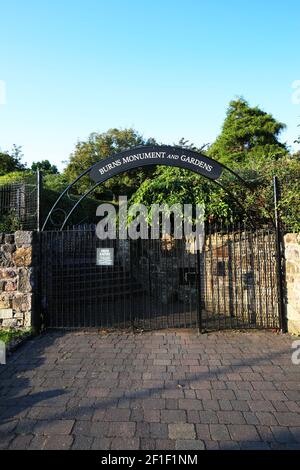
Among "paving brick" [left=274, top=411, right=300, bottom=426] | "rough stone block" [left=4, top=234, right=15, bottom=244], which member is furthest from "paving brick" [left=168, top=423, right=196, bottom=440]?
"rough stone block" [left=4, top=234, right=15, bottom=244]

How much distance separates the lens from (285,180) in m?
7.97

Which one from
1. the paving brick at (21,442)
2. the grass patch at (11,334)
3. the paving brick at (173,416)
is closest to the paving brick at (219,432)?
the paving brick at (173,416)

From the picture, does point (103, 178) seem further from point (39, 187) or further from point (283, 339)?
point (283, 339)

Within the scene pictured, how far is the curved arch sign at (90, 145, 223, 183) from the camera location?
646 centimetres

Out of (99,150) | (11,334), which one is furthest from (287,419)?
(99,150)

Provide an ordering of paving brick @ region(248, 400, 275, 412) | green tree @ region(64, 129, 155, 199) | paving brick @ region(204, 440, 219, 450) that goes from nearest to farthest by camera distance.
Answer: paving brick @ region(204, 440, 219, 450) → paving brick @ region(248, 400, 275, 412) → green tree @ region(64, 129, 155, 199)

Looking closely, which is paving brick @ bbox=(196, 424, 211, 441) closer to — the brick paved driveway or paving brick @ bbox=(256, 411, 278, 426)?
Answer: the brick paved driveway

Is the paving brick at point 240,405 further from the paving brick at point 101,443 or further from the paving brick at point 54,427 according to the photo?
the paving brick at point 54,427

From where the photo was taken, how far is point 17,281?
244 inches

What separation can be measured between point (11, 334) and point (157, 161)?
13.1 ft

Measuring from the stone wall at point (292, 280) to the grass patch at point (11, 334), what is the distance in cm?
451

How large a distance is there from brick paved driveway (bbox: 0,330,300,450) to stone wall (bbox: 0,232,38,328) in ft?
2.54

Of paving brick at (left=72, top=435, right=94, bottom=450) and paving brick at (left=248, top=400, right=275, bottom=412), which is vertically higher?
paving brick at (left=248, top=400, right=275, bottom=412)

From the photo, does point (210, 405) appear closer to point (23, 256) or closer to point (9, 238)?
point (23, 256)
